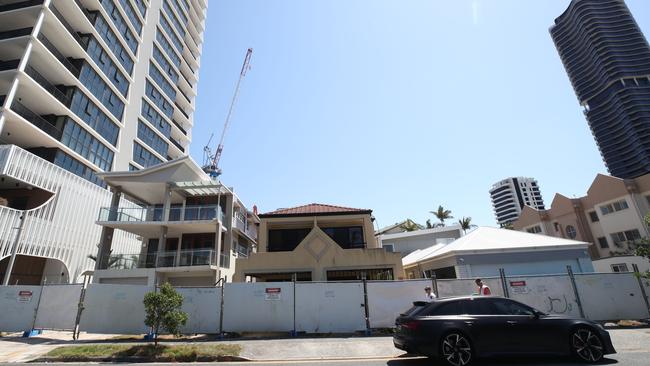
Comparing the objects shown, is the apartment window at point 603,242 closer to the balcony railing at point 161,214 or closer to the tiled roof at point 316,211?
the tiled roof at point 316,211

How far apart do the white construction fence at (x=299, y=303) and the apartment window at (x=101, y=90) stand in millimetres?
27025

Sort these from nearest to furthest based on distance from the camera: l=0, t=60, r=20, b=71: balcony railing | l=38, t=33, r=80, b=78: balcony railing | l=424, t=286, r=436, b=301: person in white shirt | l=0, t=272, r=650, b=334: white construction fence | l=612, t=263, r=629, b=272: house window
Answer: l=424, t=286, r=436, b=301: person in white shirt → l=0, t=272, r=650, b=334: white construction fence → l=612, t=263, r=629, b=272: house window → l=0, t=60, r=20, b=71: balcony railing → l=38, t=33, r=80, b=78: balcony railing

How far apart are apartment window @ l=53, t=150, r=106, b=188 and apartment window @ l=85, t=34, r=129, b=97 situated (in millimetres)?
11343

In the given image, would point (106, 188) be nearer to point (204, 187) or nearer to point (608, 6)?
point (204, 187)

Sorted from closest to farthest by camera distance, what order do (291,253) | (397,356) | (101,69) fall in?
1. (397,356)
2. (291,253)
3. (101,69)

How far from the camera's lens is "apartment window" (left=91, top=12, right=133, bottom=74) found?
3491 cm

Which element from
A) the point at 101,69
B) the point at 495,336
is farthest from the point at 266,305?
the point at 101,69

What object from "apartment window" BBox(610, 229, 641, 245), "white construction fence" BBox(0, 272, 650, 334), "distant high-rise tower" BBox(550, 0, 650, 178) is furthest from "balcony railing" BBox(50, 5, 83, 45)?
"distant high-rise tower" BBox(550, 0, 650, 178)

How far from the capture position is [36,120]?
27.7 metres

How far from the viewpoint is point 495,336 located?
7184 mm

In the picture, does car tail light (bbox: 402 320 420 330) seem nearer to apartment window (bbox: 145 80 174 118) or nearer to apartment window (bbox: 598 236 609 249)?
apartment window (bbox: 598 236 609 249)

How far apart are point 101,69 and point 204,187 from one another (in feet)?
71.8

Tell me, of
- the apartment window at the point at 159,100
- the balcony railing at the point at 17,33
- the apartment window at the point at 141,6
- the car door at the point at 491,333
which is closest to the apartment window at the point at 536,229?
the car door at the point at 491,333

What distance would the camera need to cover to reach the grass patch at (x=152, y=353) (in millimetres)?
9141
